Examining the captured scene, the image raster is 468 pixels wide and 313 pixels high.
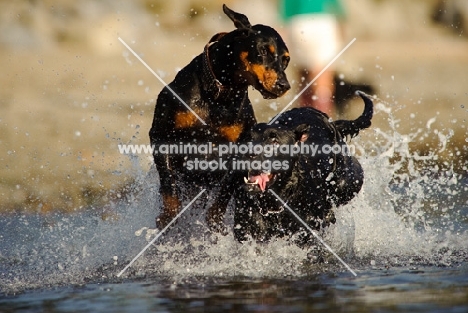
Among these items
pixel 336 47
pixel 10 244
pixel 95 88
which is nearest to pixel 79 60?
pixel 95 88

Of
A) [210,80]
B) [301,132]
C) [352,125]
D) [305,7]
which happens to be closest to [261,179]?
[301,132]

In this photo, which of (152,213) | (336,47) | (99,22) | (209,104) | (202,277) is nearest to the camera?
(202,277)

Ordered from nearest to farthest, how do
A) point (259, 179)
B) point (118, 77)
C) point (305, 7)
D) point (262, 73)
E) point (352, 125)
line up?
point (259, 179), point (262, 73), point (352, 125), point (305, 7), point (118, 77)

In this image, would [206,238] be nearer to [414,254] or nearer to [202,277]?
[202,277]

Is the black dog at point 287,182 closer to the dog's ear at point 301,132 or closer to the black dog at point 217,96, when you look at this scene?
the dog's ear at point 301,132

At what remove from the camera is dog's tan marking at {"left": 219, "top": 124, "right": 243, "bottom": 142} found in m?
6.52

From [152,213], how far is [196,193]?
2.08 ft

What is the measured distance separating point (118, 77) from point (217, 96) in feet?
20.7

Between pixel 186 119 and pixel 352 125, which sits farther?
pixel 352 125

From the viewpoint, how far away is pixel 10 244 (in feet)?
25.2

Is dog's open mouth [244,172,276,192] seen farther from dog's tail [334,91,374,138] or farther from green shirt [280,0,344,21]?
green shirt [280,0,344,21]

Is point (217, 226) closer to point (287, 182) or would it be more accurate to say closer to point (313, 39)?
point (287, 182)

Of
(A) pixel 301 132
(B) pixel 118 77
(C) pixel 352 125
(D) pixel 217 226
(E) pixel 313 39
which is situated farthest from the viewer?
(B) pixel 118 77

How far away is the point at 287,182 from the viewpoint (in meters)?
6.22
